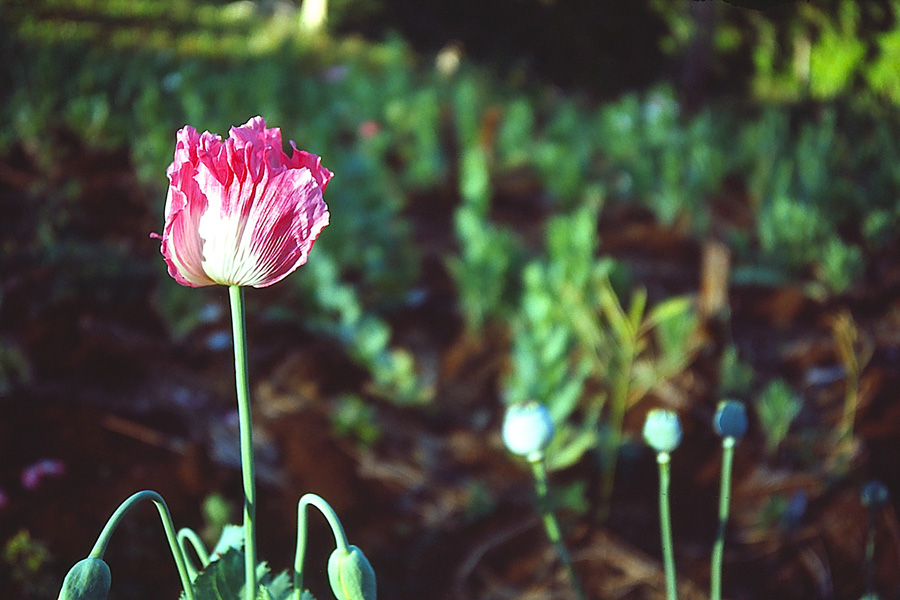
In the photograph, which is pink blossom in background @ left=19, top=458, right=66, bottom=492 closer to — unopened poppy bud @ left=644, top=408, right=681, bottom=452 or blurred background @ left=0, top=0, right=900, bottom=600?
blurred background @ left=0, top=0, right=900, bottom=600

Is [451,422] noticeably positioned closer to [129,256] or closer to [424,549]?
[424,549]

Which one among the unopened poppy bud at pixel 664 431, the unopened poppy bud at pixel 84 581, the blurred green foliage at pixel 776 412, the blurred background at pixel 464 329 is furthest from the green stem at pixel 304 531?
the blurred green foliage at pixel 776 412

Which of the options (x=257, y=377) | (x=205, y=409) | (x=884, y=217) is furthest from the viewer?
(x=884, y=217)

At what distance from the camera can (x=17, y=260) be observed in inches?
57.3

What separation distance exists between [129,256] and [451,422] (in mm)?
768

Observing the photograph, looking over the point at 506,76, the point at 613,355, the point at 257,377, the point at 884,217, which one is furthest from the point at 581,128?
the point at 257,377

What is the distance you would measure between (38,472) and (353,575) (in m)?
0.72

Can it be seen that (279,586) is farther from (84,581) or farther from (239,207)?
(239,207)

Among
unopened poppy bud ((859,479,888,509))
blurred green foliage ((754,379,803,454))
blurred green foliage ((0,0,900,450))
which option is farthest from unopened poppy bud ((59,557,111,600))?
blurred green foliage ((754,379,803,454))

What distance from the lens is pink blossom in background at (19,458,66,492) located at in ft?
3.17

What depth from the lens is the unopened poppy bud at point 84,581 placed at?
43 centimetres

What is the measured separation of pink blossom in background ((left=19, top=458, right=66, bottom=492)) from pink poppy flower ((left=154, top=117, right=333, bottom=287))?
2.26 ft

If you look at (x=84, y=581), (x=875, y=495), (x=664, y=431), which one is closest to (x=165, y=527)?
(x=84, y=581)

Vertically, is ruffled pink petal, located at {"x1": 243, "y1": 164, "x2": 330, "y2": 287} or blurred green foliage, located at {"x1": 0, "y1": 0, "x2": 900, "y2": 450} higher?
blurred green foliage, located at {"x1": 0, "y1": 0, "x2": 900, "y2": 450}
